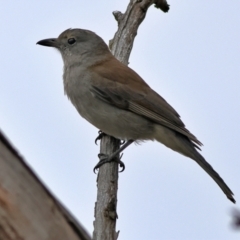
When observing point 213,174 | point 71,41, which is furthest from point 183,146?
point 71,41

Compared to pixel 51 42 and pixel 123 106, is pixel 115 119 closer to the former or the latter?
pixel 123 106

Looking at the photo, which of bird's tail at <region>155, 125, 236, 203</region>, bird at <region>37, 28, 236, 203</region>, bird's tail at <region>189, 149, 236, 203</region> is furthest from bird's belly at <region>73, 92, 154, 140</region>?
bird's tail at <region>189, 149, 236, 203</region>

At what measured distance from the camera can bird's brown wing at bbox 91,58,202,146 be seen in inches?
290

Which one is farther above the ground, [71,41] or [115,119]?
[71,41]

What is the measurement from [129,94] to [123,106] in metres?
0.19

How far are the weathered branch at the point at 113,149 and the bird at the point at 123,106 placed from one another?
0.18 metres

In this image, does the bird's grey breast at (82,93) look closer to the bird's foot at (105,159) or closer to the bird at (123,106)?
the bird at (123,106)

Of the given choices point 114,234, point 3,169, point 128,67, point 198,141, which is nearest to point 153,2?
point 128,67

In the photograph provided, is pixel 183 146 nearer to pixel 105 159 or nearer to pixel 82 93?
pixel 105 159

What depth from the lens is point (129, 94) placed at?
7484mm

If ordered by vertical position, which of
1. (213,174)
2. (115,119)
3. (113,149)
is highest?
(115,119)

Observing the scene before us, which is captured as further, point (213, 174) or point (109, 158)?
point (213, 174)

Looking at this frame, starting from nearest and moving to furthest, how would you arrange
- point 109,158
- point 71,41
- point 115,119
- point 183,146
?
point 109,158 → point 183,146 → point 115,119 → point 71,41

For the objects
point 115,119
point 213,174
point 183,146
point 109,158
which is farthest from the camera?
point 115,119
